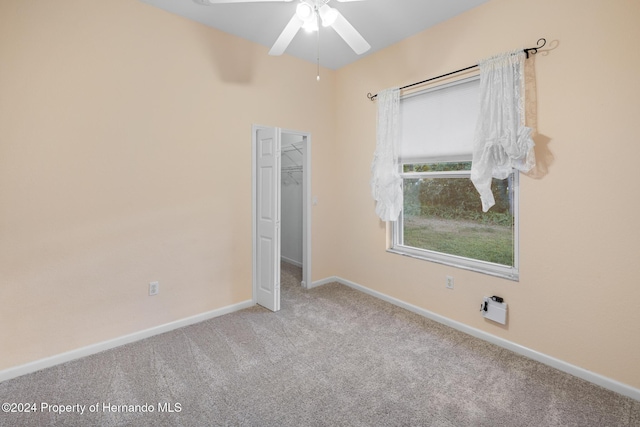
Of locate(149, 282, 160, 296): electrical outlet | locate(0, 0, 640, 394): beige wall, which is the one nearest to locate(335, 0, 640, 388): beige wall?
locate(0, 0, 640, 394): beige wall

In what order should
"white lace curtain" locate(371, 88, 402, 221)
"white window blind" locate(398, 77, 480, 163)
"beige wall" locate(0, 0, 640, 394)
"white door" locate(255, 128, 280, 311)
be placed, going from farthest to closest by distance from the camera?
1. "white lace curtain" locate(371, 88, 402, 221)
2. "white door" locate(255, 128, 280, 311)
3. "white window blind" locate(398, 77, 480, 163)
4. "beige wall" locate(0, 0, 640, 394)

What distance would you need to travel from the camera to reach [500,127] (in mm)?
2357

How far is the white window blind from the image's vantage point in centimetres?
269

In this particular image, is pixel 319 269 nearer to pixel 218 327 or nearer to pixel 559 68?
pixel 218 327

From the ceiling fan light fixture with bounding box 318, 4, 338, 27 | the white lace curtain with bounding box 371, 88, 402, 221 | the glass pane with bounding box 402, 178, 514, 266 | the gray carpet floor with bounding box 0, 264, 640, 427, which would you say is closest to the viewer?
the gray carpet floor with bounding box 0, 264, 640, 427

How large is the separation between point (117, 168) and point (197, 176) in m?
0.64

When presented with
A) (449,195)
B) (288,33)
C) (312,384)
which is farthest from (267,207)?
(449,195)

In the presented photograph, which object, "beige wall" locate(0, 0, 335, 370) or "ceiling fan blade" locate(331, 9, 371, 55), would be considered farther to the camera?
"beige wall" locate(0, 0, 335, 370)

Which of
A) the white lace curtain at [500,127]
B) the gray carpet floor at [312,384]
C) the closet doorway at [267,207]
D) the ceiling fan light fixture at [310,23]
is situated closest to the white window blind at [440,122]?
the white lace curtain at [500,127]

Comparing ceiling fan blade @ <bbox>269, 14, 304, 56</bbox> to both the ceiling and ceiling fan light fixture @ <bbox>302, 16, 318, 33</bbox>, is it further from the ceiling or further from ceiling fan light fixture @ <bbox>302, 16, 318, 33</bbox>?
the ceiling

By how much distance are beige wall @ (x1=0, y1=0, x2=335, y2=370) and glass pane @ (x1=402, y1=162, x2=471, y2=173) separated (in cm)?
169

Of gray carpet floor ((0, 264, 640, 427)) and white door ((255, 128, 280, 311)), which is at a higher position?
white door ((255, 128, 280, 311))

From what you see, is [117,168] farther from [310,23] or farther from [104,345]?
[310,23]

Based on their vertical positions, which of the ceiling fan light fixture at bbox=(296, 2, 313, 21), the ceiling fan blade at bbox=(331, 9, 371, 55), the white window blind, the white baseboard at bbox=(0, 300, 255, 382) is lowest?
the white baseboard at bbox=(0, 300, 255, 382)
